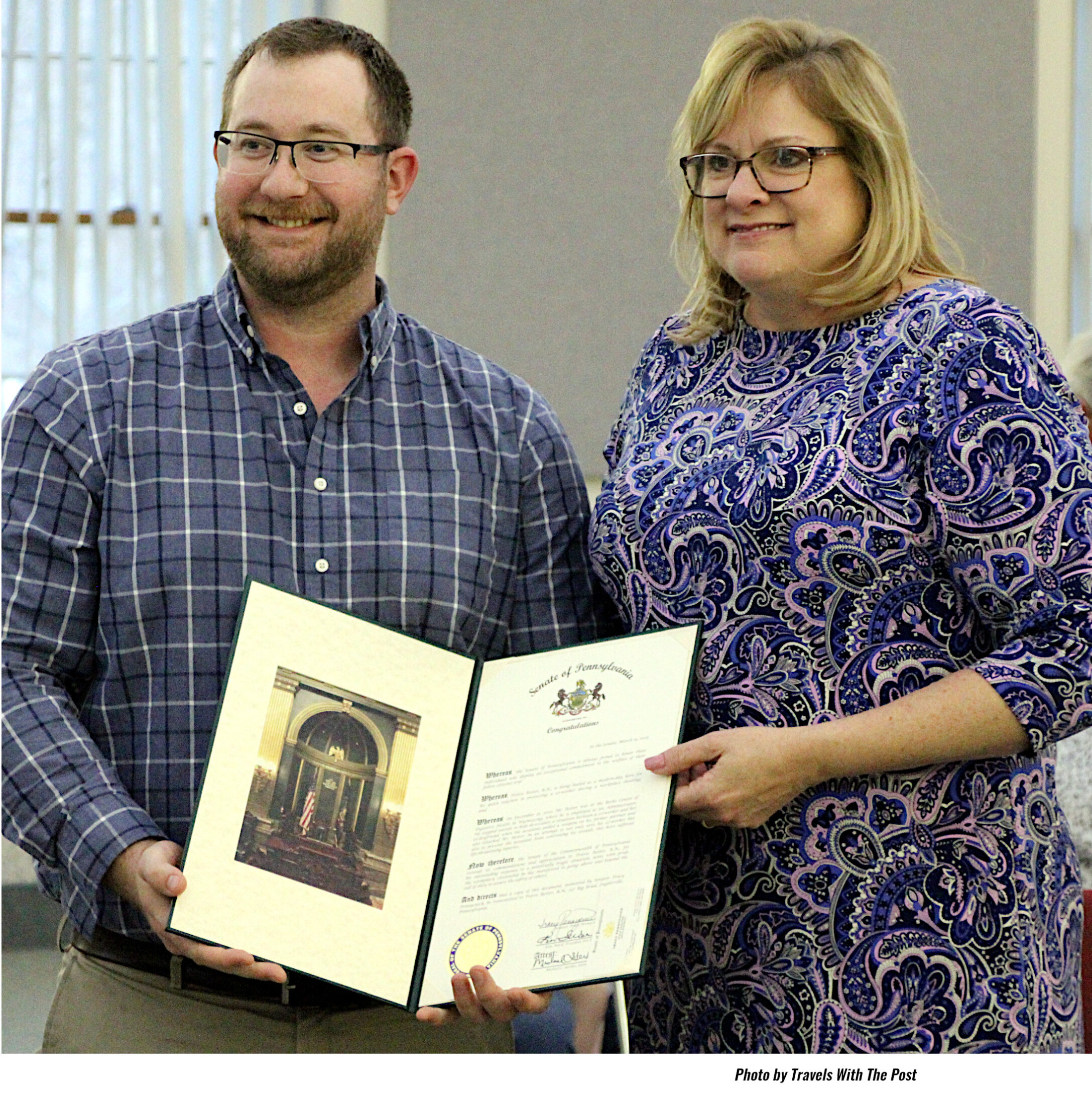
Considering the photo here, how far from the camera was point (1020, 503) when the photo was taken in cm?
131

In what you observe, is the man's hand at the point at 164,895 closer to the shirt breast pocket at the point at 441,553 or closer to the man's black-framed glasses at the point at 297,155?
the shirt breast pocket at the point at 441,553

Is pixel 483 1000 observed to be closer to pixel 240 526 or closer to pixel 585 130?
pixel 240 526

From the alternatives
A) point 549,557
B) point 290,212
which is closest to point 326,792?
point 549,557

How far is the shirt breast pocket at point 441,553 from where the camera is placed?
1490mm

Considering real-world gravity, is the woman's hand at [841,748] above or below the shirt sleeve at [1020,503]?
below

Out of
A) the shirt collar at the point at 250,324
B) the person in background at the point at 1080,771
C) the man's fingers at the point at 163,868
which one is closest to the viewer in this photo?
the man's fingers at the point at 163,868

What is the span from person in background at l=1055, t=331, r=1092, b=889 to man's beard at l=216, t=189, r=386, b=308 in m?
1.47

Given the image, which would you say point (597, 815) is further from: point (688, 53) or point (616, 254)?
point (688, 53)

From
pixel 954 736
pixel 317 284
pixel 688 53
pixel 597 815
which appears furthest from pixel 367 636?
pixel 688 53

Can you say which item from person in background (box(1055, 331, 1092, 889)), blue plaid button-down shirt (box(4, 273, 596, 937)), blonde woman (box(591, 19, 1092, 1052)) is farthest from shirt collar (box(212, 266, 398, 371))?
person in background (box(1055, 331, 1092, 889))

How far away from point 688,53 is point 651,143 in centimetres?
31

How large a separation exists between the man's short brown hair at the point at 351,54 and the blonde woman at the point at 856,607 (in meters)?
0.34

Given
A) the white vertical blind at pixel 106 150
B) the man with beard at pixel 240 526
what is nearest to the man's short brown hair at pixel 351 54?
the man with beard at pixel 240 526

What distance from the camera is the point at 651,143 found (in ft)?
14.2
